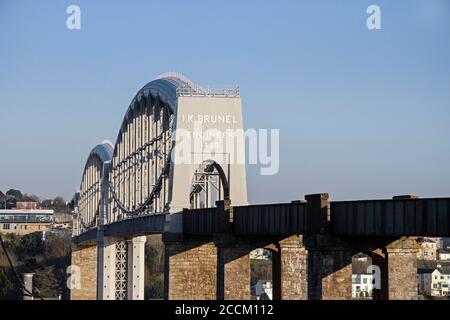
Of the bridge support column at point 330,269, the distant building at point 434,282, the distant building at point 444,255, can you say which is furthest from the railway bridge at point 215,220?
the distant building at point 444,255

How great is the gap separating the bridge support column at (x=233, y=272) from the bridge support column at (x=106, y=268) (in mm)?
61836

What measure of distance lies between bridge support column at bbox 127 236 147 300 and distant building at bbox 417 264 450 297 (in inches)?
1736

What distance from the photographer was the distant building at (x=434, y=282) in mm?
151225

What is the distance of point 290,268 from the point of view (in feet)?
207

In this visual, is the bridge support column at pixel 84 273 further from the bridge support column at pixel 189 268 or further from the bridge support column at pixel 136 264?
the bridge support column at pixel 189 268

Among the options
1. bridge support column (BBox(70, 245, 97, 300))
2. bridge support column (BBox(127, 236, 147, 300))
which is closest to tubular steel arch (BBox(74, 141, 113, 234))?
bridge support column (BBox(70, 245, 97, 300))

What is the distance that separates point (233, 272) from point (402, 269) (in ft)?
49.4

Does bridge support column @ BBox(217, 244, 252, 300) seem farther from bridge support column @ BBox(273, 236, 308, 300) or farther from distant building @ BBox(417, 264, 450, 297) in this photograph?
distant building @ BBox(417, 264, 450, 297)

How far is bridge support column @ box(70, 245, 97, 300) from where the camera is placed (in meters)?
151

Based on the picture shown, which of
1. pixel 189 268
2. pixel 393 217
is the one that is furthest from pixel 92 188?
pixel 393 217

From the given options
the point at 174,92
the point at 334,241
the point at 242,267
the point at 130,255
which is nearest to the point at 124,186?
the point at 130,255

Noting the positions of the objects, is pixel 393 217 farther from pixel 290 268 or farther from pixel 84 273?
pixel 84 273
